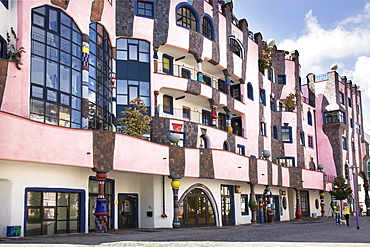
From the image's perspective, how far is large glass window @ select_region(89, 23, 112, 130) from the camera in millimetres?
24312

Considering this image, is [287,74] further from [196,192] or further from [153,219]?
[153,219]

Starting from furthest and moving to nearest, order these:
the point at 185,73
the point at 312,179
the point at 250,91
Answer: the point at 312,179 → the point at 250,91 → the point at 185,73

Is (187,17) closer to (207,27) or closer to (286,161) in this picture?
(207,27)

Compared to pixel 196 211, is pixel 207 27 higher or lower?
higher

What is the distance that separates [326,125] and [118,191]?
33212 millimetres

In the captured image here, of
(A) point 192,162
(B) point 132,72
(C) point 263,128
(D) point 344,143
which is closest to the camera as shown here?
(A) point 192,162

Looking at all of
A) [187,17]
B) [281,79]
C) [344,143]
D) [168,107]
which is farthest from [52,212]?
[344,143]

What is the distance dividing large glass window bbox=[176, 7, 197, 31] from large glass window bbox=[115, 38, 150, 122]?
4.11 m

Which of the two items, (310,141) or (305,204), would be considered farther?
(310,141)

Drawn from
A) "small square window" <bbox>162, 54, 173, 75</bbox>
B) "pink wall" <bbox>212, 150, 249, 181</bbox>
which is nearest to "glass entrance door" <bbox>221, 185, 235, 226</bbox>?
"pink wall" <bbox>212, 150, 249, 181</bbox>

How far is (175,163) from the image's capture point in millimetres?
26719

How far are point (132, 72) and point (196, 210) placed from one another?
10.0 meters

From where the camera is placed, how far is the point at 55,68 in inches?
845

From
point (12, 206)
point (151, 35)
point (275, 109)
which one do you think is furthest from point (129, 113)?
point (275, 109)
